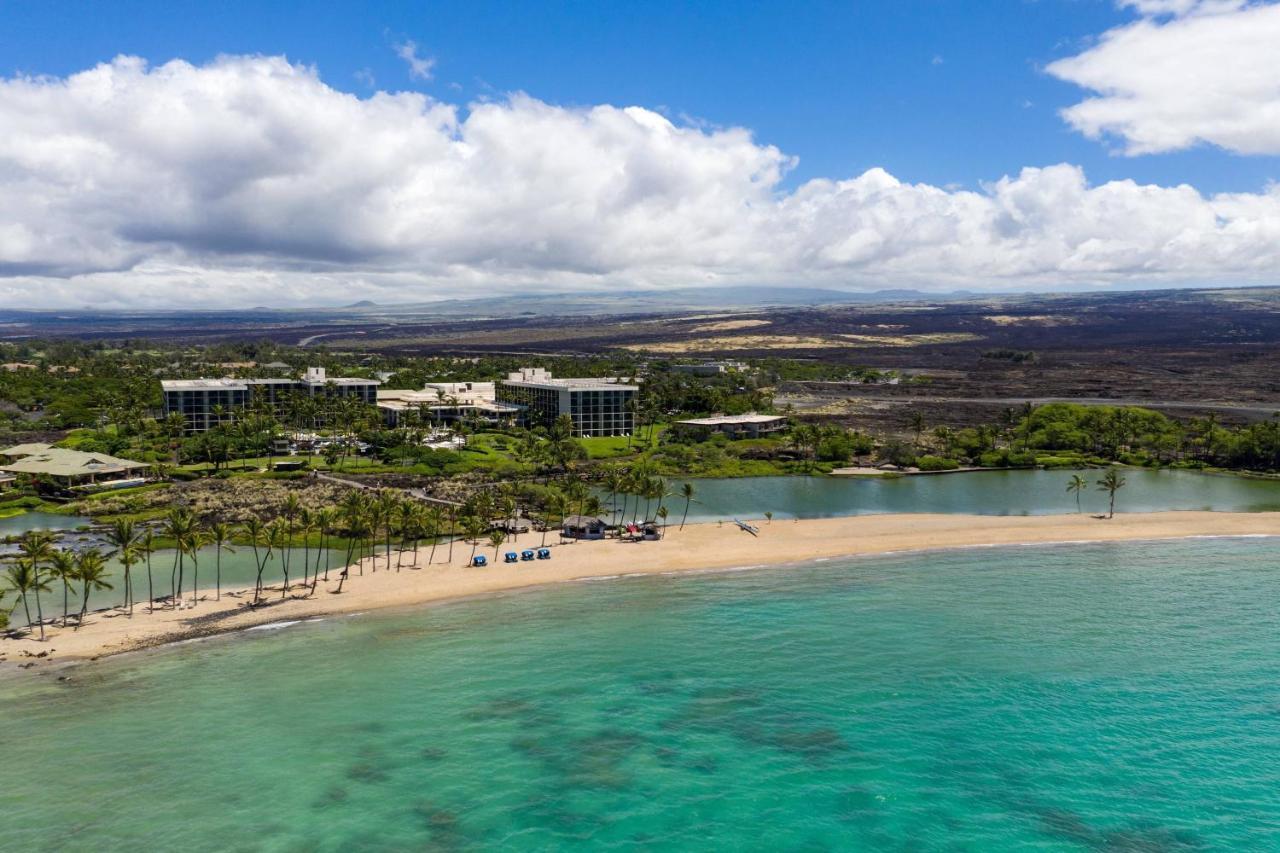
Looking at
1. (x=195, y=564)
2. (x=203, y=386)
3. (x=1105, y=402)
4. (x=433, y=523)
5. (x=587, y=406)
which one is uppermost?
(x=203, y=386)

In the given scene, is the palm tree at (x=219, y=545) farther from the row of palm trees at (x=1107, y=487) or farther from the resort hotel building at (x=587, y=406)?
the row of palm trees at (x=1107, y=487)

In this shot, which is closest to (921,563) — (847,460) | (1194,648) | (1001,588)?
(1001,588)

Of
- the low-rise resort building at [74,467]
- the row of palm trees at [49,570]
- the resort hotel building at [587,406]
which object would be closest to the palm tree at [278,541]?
the row of palm trees at [49,570]

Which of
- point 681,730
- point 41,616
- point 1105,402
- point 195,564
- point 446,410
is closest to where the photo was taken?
point 681,730

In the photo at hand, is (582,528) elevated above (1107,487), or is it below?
below

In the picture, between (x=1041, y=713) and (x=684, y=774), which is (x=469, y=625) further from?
(x=1041, y=713)

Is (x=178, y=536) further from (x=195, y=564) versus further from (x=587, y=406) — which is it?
(x=587, y=406)

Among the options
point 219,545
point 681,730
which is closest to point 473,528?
point 219,545
